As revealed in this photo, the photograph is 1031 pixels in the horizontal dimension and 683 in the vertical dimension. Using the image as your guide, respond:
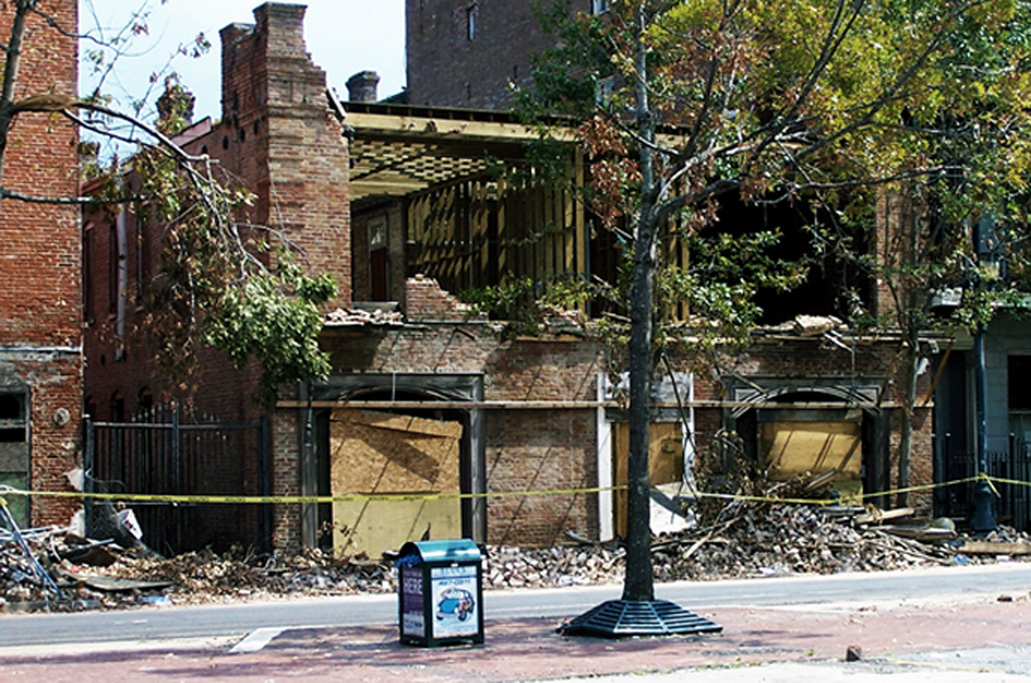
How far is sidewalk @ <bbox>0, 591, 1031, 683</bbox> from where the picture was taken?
456 inches

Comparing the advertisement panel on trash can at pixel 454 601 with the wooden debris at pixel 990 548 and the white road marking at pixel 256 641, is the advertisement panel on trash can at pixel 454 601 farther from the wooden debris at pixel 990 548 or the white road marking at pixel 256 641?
the wooden debris at pixel 990 548

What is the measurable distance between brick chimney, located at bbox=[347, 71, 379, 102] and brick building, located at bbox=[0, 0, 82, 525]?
1692 cm

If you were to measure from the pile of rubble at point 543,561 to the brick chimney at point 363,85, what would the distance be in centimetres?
1800

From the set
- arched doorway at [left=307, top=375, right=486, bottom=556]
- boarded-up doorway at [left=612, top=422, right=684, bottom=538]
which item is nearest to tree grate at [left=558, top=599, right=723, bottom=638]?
arched doorway at [left=307, top=375, right=486, bottom=556]

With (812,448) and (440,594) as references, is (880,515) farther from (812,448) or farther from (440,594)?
(440,594)

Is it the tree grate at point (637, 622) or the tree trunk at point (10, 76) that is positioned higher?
the tree trunk at point (10, 76)

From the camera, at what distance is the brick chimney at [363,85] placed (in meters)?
41.0

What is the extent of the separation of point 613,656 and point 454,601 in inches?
62.5

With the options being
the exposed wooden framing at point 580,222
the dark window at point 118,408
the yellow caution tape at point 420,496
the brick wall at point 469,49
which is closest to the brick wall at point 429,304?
the exposed wooden framing at point 580,222

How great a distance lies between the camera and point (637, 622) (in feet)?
45.3

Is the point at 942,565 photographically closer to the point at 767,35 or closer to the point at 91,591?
the point at 767,35

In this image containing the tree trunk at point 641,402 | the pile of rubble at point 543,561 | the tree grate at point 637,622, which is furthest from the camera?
the pile of rubble at point 543,561

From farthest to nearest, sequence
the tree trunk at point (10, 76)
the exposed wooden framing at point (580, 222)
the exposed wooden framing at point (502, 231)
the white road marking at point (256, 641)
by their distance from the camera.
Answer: the exposed wooden framing at point (502, 231) < the exposed wooden framing at point (580, 222) < the tree trunk at point (10, 76) < the white road marking at point (256, 641)

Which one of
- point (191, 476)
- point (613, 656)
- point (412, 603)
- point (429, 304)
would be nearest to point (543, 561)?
point (429, 304)
